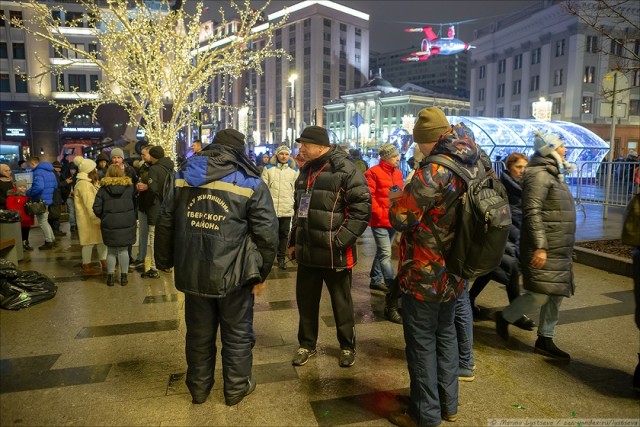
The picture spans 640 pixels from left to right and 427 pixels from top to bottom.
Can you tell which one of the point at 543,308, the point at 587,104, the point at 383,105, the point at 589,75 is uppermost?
the point at 383,105

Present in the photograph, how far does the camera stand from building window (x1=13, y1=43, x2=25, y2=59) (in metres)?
43.2

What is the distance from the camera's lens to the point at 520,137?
2161cm

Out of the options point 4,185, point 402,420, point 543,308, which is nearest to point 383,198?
point 543,308

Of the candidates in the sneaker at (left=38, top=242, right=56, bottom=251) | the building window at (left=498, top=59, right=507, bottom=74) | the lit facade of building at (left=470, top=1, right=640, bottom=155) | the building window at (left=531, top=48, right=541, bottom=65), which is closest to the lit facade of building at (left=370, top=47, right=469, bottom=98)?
the lit facade of building at (left=470, top=1, right=640, bottom=155)

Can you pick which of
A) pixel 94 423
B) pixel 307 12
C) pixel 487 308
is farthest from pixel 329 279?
pixel 307 12

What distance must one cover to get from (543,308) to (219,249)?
3085 mm

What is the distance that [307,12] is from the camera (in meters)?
119

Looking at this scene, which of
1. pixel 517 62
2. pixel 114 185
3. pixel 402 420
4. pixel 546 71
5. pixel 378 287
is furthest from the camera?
pixel 517 62

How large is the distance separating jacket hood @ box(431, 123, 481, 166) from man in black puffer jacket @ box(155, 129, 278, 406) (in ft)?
4.33

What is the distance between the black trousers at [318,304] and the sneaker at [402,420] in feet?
3.46

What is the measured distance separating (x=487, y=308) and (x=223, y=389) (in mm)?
3552

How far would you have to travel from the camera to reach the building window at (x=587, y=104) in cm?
4918

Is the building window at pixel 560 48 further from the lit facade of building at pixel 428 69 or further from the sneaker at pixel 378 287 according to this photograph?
the lit facade of building at pixel 428 69

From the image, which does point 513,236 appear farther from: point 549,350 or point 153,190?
point 153,190
